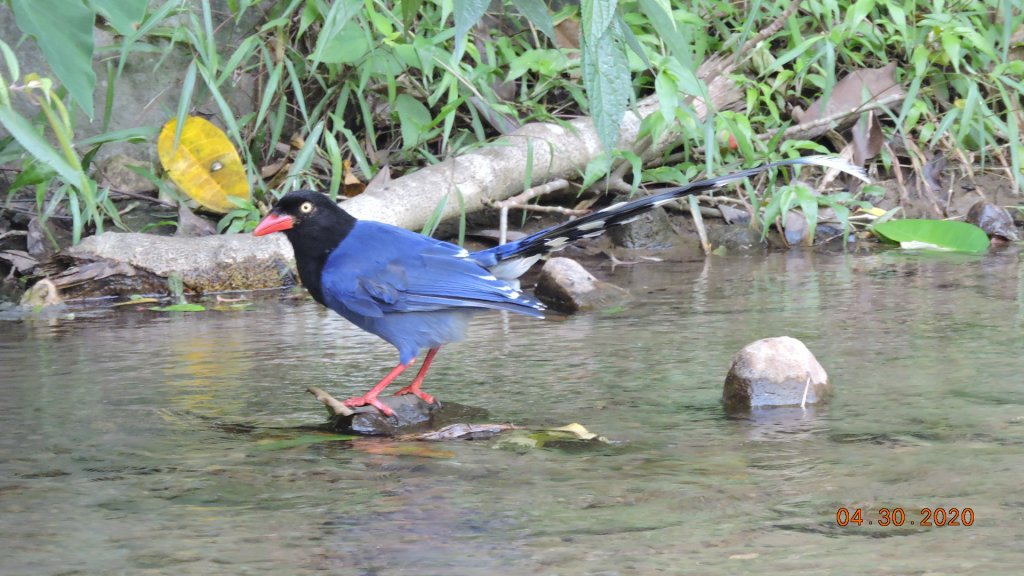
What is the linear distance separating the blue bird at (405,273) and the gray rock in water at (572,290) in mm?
1507

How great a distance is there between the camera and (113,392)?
4.02m

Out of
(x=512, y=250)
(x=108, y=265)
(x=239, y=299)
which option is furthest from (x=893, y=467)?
(x=108, y=265)

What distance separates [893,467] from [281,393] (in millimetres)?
1941

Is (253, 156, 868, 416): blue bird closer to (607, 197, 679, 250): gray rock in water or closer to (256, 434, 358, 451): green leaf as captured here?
(256, 434, 358, 451): green leaf

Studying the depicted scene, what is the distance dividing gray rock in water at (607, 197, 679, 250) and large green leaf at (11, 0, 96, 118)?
Result: 597 centimetres

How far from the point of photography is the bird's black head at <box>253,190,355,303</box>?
4121 mm

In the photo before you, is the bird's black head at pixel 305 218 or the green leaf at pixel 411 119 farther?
the green leaf at pixel 411 119

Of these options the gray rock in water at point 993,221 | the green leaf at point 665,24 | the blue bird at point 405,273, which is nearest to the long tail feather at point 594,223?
the blue bird at point 405,273

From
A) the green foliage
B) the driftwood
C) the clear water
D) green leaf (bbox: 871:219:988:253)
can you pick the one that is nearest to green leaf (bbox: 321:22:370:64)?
the green foliage

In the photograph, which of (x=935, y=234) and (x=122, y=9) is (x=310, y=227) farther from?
(x=935, y=234)

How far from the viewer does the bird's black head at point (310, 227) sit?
162 inches

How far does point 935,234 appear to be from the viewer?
7.18m

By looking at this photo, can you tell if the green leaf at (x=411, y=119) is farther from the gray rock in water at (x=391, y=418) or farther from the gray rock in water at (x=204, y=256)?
the gray rock in water at (x=391, y=418)

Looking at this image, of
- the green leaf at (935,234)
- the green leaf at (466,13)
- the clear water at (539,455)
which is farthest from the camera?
the green leaf at (935,234)
